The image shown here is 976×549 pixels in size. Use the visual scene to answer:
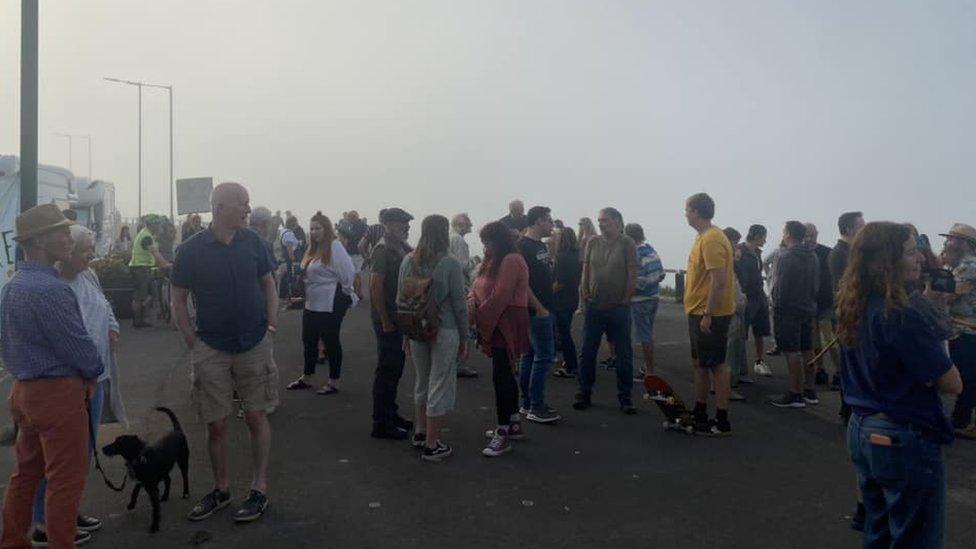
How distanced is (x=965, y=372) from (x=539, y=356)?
11.9 feet

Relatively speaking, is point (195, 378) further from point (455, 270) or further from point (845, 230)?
point (845, 230)

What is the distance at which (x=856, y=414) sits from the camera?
3180 mm

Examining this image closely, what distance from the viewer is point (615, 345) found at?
23.5ft

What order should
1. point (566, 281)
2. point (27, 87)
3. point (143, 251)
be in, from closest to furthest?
1. point (27, 87)
2. point (566, 281)
3. point (143, 251)

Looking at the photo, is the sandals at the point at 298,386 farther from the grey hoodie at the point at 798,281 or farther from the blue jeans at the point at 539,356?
the grey hoodie at the point at 798,281

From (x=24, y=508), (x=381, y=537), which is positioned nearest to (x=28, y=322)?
(x=24, y=508)

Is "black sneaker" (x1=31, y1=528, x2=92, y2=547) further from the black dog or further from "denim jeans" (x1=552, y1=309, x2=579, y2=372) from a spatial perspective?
"denim jeans" (x1=552, y1=309, x2=579, y2=372)

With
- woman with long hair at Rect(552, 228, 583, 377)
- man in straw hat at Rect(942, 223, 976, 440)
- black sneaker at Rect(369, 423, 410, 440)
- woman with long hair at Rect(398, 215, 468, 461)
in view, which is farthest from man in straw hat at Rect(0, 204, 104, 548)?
man in straw hat at Rect(942, 223, 976, 440)

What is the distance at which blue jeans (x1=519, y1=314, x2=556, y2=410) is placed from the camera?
21.8ft

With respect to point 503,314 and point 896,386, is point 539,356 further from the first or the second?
point 896,386

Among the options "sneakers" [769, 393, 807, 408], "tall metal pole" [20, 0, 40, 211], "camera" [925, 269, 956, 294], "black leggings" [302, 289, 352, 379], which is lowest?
"sneakers" [769, 393, 807, 408]

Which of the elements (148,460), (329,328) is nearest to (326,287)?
(329,328)

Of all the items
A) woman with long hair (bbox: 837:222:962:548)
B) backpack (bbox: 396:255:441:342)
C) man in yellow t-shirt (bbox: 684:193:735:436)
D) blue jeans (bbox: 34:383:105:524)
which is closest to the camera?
woman with long hair (bbox: 837:222:962:548)

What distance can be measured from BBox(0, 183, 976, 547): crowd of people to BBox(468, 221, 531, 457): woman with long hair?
0.02 meters
